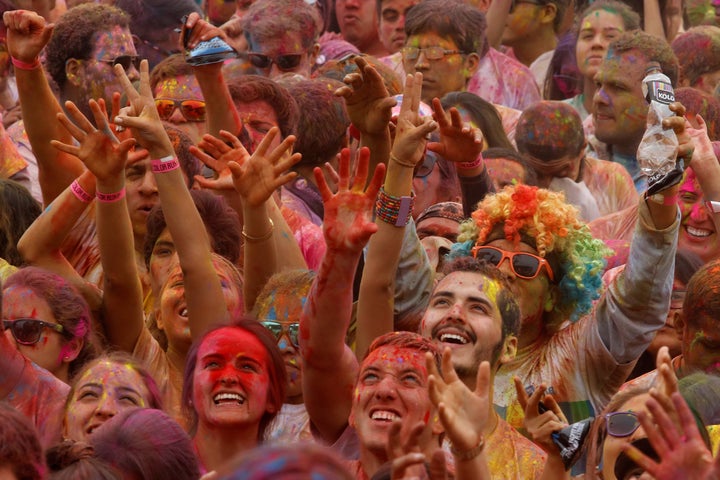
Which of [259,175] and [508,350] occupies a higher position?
[259,175]

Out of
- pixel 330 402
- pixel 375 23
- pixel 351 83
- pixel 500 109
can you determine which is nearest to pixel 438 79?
pixel 500 109

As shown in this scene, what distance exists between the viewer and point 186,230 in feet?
22.2

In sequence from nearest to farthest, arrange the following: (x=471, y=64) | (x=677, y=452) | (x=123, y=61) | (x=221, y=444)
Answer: (x=677, y=452), (x=221, y=444), (x=123, y=61), (x=471, y=64)

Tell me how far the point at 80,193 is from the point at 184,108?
1.43 m

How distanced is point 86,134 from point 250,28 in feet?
9.59

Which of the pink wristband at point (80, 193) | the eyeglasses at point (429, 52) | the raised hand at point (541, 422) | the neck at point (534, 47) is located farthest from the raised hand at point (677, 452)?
the neck at point (534, 47)

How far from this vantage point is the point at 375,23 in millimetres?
11164

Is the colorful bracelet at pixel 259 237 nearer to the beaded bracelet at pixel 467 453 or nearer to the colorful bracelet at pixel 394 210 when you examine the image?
the colorful bracelet at pixel 394 210

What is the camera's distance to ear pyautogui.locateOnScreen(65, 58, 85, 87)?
872 centimetres

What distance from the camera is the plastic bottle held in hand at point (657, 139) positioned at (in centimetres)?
631

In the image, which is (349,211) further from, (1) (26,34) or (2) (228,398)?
(1) (26,34)

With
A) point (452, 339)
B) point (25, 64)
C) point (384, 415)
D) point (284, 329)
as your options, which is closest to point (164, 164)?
point (284, 329)

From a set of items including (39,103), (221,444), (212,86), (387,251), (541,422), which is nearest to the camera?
(541,422)

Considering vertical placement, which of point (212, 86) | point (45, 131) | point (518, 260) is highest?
point (212, 86)
